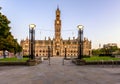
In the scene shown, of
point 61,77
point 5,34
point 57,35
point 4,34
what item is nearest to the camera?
point 61,77

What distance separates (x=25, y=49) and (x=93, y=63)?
162817mm

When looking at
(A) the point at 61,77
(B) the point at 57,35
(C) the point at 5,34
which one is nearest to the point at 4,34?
(C) the point at 5,34

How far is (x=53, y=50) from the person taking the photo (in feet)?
614

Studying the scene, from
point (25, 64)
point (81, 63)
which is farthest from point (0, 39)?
Answer: point (81, 63)

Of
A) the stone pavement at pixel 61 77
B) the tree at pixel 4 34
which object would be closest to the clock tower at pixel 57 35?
the tree at pixel 4 34

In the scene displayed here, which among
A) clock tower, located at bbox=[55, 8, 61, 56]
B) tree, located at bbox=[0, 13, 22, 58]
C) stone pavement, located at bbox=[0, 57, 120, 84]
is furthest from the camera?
clock tower, located at bbox=[55, 8, 61, 56]

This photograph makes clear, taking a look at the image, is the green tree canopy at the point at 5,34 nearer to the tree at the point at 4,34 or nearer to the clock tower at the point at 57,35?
the tree at the point at 4,34

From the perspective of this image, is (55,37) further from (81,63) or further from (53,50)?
(81,63)

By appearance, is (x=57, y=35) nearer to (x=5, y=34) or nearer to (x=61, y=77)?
(x=5, y=34)

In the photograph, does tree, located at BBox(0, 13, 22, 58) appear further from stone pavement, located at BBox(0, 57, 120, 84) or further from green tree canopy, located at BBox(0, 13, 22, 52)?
stone pavement, located at BBox(0, 57, 120, 84)

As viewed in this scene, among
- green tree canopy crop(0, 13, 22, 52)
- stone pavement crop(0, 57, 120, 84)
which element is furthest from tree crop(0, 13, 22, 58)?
stone pavement crop(0, 57, 120, 84)

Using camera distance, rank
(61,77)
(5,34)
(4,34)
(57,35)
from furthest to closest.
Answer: (57,35) → (5,34) → (4,34) → (61,77)

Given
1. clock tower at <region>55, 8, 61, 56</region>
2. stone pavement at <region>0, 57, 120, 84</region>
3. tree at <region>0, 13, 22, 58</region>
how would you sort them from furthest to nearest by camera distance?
clock tower at <region>55, 8, 61, 56</region>
tree at <region>0, 13, 22, 58</region>
stone pavement at <region>0, 57, 120, 84</region>

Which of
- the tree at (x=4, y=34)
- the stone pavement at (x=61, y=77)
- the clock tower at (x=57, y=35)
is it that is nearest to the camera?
the stone pavement at (x=61, y=77)
